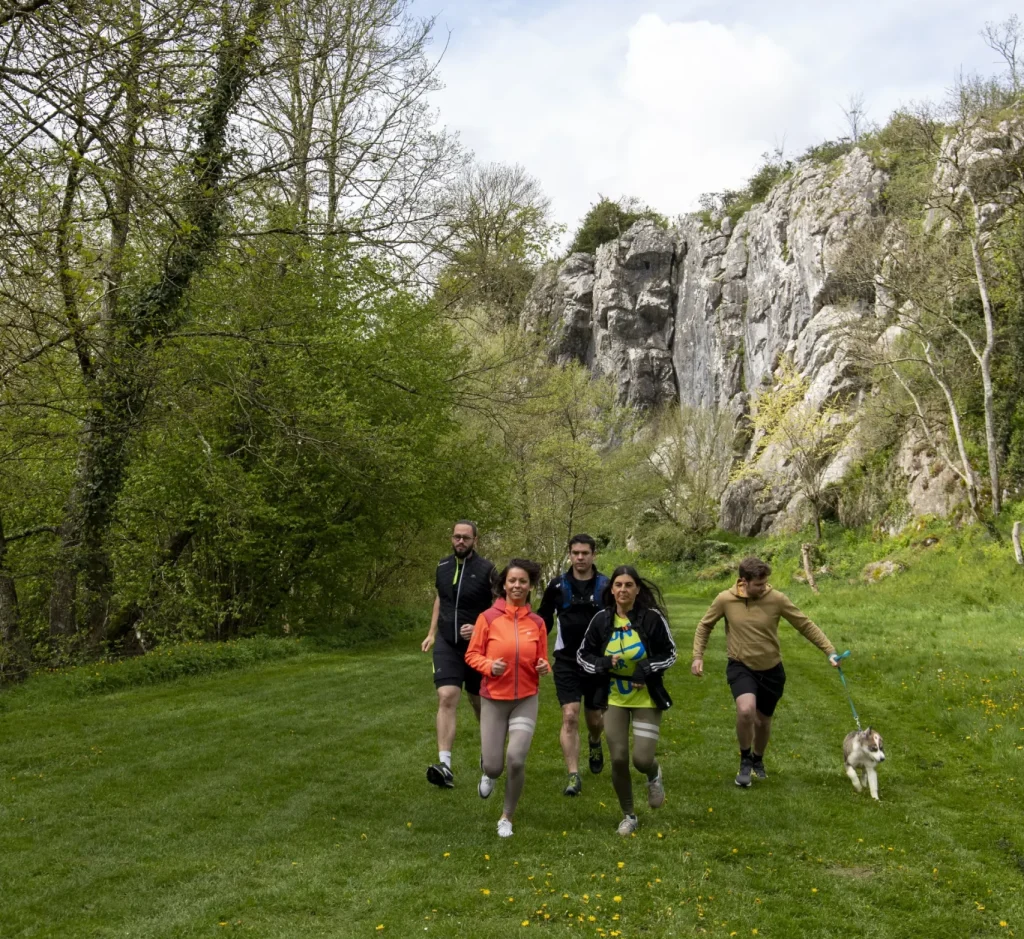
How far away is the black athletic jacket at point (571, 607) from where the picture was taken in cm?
732

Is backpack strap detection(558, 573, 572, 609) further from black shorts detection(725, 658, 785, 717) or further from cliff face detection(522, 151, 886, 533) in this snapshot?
cliff face detection(522, 151, 886, 533)

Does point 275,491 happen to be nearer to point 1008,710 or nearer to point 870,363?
point 1008,710

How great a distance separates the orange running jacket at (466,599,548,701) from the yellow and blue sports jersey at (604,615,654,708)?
1.80 ft

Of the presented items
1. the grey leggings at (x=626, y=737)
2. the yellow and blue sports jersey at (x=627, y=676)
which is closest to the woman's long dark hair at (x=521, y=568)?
the yellow and blue sports jersey at (x=627, y=676)

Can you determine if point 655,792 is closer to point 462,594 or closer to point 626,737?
point 626,737

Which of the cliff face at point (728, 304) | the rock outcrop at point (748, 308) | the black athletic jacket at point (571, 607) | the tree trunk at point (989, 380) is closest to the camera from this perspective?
the black athletic jacket at point (571, 607)

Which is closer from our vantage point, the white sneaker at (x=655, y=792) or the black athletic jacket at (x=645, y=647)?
the black athletic jacket at (x=645, y=647)

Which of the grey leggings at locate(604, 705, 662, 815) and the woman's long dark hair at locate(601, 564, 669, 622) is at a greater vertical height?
the woman's long dark hair at locate(601, 564, 669, 622)

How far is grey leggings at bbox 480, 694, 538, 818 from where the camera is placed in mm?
Answer: 6256

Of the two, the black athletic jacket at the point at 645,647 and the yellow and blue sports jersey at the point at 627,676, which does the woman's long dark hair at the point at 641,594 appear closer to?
the black athletic jacket at the point at 645,647

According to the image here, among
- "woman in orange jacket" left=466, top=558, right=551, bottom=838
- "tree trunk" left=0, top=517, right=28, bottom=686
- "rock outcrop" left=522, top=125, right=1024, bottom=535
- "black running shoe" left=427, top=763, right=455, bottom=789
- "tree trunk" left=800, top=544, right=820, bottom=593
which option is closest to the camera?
"woman in orange jacket" left=466, top=558, right=551, bottom=838

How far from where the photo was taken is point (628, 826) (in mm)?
6375

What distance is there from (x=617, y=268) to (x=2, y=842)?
2371 inches

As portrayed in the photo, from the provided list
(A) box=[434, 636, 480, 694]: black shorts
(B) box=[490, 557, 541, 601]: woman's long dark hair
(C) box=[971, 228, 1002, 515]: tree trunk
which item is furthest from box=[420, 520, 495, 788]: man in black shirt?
(C) box=[971, 228, 1002, 515]: tree trunk
